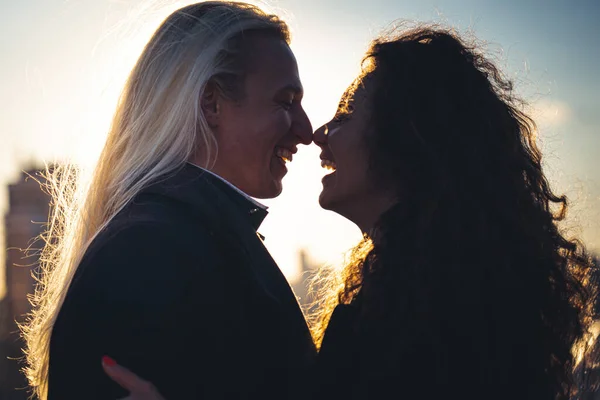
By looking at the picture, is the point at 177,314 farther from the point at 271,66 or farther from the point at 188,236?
the point at 271,66

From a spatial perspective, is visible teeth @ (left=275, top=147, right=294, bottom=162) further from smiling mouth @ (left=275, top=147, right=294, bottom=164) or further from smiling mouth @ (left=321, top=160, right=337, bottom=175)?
smiling mouth @ (left=321, top=160, right=337, bottom=175)

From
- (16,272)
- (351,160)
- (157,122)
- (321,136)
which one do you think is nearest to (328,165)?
(321,136)

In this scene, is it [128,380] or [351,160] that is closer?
[128,380]

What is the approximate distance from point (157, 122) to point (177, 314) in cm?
100

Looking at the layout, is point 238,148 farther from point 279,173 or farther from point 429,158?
point 429,158

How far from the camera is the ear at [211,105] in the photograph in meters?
3.40

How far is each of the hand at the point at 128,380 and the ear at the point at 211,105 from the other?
134 cm

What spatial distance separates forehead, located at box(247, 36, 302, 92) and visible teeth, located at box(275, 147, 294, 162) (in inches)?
12.3

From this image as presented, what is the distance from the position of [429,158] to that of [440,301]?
676mm

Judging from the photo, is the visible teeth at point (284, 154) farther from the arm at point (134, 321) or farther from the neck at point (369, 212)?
the arm at point (134, 321)

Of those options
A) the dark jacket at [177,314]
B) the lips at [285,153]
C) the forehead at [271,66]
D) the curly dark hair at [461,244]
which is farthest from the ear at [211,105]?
the curly dark hair at [461,244]

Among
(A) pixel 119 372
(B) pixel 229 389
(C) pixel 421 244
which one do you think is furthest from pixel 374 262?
(A) pixel 119 372

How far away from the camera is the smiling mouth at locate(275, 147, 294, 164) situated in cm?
385

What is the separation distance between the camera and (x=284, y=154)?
153 inches
